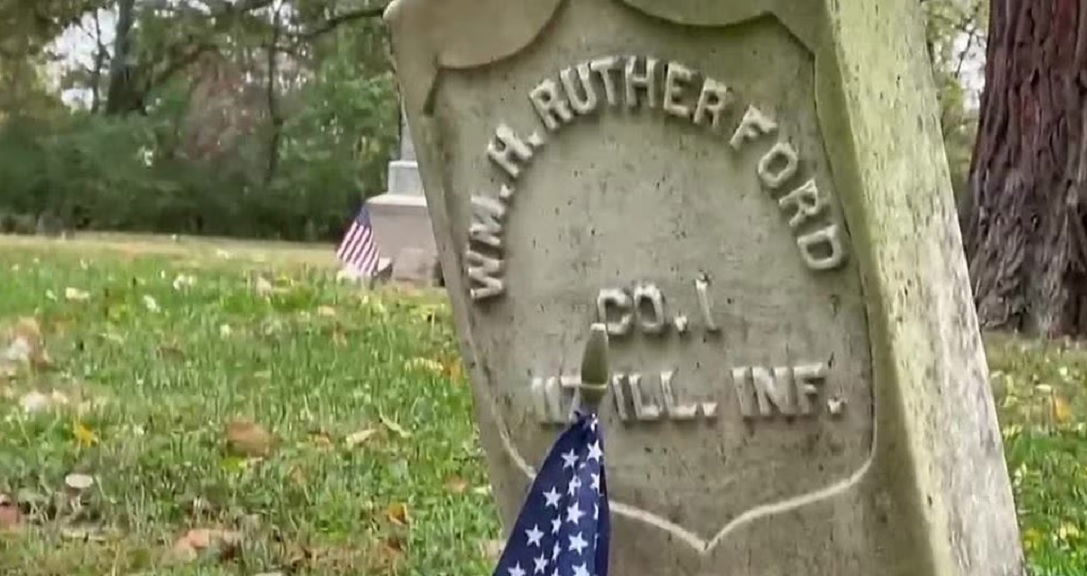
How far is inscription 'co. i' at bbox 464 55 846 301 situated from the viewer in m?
2.77

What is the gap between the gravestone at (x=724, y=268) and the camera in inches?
108

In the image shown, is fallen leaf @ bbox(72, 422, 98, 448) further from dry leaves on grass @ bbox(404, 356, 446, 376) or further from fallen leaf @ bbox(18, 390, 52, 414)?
dry leaves on grass @ bbox(404, 356, 446, 376)

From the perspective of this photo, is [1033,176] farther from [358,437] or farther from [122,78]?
[122,78]

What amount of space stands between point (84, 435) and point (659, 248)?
2674mm

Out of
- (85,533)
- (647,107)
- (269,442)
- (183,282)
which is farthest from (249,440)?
(183,282)

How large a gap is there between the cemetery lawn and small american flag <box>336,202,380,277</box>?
16.3ft

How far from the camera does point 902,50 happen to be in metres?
2.83

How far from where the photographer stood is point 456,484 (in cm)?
481

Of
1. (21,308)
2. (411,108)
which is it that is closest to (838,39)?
(411,108)

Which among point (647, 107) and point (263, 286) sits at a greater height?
point (647, 107)

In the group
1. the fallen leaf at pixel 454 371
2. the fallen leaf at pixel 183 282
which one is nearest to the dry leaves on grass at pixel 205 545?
the fallen leaf at pixel 454 371

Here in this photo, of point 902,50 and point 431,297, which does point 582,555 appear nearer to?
point 902,50

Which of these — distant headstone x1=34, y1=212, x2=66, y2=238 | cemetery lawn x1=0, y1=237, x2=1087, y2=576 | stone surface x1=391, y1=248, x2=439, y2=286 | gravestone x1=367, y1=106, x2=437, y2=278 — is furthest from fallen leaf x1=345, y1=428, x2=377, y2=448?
distant headstone x1=34, y1=212, x2=66, y2=238

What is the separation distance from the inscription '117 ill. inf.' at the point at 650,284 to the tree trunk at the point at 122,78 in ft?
86.3
